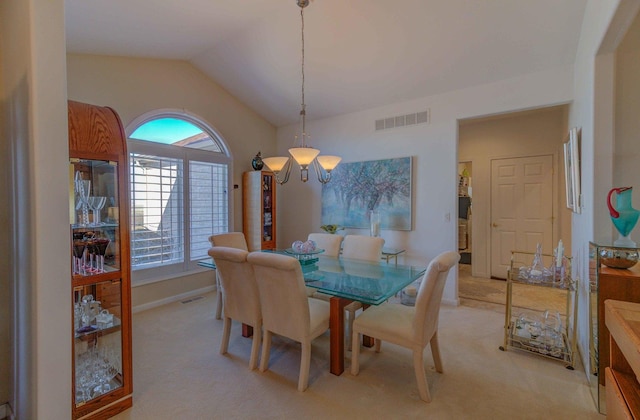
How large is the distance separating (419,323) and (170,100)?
393 cm

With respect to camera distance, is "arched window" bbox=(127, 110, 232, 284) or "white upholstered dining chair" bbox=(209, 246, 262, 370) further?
"arched window" bbox=(127, 110, 232, 284)

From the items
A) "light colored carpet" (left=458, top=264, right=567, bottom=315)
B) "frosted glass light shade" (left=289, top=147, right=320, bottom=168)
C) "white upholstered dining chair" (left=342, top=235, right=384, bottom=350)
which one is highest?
"frosted glass light shade" (left=289, top=147, right=320, bottom=168)

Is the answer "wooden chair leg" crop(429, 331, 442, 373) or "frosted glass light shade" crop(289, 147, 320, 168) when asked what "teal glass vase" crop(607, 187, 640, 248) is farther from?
"frosted glass light shade" crop(289, 147, 320, 168)

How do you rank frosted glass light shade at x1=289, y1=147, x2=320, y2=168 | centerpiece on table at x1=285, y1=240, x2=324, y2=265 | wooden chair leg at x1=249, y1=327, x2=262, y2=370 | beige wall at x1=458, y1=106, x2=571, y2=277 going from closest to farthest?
wooden chair leg at x1=249, y1=327, x2=262, y2=370, frosted glass light shade at x1=289, y1=147, x2=320, y2=168, centerpiece on table at x1=285, y1=240, x2=324, y2=265, beige wall at x1=458, y1=106, x2=571, y2=277

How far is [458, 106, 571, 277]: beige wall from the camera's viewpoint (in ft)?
14.5

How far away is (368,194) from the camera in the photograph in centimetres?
433

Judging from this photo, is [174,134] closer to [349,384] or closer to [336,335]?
[336,335]

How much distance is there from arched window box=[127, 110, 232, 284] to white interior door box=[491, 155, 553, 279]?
14.9 ft

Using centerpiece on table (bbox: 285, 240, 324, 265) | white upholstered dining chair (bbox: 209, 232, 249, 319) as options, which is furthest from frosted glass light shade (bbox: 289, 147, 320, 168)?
white upholstered dining chair (bbox: 209, 232, 249, 319)

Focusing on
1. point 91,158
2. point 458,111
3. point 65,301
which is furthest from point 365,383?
point 458,111

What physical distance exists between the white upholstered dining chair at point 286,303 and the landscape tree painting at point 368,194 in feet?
7.48

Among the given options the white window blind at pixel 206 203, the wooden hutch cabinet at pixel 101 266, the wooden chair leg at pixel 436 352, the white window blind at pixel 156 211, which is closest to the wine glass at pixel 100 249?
the wooden hutch cabinet at pixel 101 266

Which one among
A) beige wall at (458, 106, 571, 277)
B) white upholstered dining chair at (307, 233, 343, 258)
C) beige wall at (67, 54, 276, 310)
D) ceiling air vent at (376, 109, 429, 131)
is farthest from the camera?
beige wall at (458, 106, 571, 277)

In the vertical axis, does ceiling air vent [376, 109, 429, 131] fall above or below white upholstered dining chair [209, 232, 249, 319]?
above
